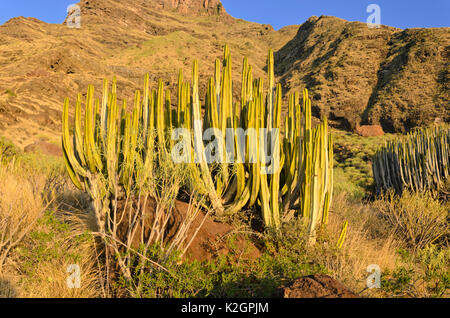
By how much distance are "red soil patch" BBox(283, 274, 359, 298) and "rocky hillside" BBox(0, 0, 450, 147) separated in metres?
21.2

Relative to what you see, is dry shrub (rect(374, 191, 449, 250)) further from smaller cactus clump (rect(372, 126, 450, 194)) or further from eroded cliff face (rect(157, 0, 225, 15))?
eroded cliff face (rect(157, 0, 225, 15))

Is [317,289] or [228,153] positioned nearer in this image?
[317,289]

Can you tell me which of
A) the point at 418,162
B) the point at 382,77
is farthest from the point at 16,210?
the point at 382,77

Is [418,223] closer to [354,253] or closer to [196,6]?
[354,253]

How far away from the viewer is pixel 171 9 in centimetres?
12756

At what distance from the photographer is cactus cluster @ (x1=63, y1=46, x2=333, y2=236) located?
390 centimetres

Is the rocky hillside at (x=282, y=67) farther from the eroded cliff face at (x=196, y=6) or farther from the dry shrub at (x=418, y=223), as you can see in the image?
the eroded cliff face at (x=196, y=6)

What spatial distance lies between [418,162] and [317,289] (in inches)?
300

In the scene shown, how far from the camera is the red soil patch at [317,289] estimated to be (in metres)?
2.25

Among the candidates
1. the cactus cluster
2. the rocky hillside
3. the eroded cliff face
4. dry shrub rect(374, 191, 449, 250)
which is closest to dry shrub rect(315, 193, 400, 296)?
dry shrub rect(374, 191, 449, 250)

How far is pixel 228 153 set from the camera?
4184 mm

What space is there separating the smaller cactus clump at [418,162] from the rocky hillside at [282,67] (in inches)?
802
